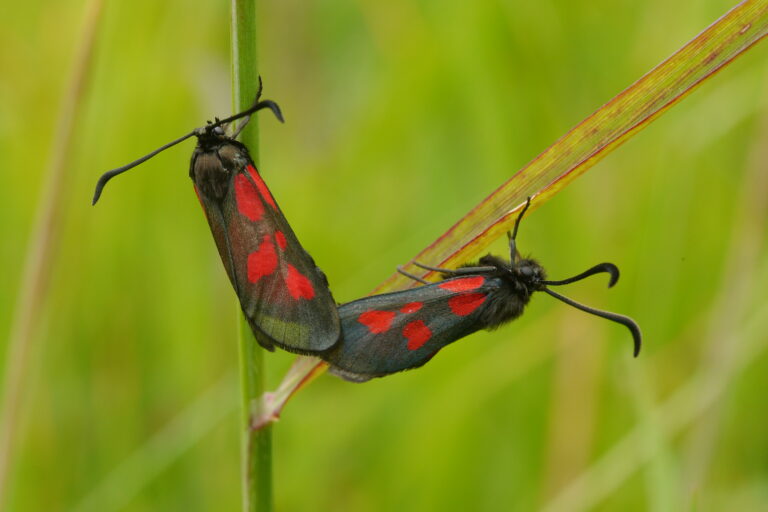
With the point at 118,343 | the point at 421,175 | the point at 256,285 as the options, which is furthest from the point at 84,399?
the point at 256,285

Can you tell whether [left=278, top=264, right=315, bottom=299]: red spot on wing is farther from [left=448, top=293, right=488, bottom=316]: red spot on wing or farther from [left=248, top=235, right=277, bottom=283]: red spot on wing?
[left=448, top=293, right=488, bottom=316]: red spot on wing

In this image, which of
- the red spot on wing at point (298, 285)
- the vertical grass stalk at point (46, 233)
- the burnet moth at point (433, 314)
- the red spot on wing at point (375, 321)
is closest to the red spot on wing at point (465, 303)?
the burnet moth at point (433, 314)

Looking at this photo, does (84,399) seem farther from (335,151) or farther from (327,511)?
(335,151)

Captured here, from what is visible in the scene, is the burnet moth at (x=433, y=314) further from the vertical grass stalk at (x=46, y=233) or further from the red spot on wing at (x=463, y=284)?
the vertical grass stalk at (x=46, y=233)

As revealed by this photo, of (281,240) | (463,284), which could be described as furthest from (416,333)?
(281,240)

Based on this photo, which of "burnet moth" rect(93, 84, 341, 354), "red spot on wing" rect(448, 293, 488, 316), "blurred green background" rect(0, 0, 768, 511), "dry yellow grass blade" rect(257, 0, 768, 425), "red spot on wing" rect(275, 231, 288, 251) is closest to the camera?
"dry yellow grass blade" rect(257, 0, 768, 425)

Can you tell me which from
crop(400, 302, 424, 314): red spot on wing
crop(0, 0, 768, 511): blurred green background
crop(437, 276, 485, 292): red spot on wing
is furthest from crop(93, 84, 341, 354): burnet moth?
crop(0, 0, 768, 511): blurred green background
